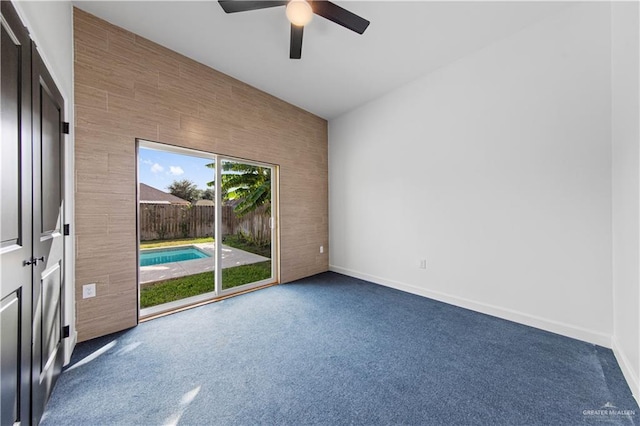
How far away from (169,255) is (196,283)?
516mm

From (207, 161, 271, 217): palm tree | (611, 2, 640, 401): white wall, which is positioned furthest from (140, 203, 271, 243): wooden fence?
(611, 2, 640, 401): white wall

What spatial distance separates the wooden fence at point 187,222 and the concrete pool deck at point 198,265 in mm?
225

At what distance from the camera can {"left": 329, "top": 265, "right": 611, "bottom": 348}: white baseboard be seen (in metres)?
2.02

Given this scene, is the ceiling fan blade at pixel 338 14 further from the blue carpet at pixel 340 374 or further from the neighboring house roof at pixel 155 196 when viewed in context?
the blue carpet at pixel 340 374

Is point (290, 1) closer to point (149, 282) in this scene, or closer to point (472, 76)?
point (472, 76)

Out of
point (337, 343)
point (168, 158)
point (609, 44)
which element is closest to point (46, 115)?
point (168, 158)

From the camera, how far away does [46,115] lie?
4.85ft

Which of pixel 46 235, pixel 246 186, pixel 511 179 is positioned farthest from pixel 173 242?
pixel 511 179

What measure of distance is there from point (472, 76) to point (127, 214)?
3.97 m

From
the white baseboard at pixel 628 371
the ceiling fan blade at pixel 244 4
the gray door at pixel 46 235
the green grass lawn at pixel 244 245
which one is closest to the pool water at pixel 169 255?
the green grass lawn at pixel 244 245

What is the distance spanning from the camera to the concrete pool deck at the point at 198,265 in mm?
2856

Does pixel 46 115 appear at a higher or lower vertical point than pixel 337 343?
higher

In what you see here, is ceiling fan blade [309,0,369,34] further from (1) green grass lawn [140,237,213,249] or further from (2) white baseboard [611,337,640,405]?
(2) white baseboard [611,337,640,405]

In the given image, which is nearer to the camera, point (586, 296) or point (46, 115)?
point (46, 115)
